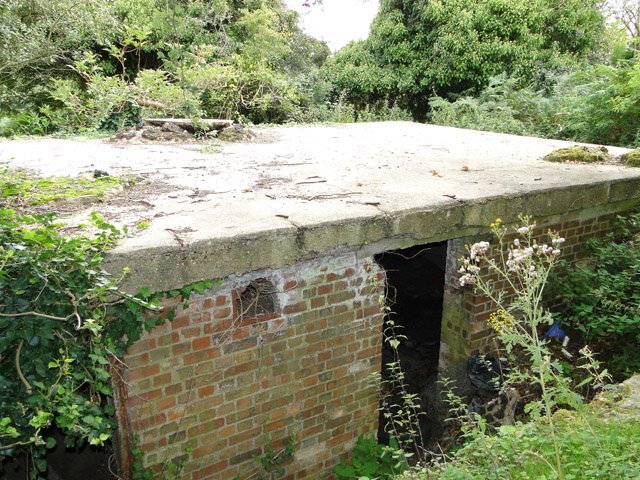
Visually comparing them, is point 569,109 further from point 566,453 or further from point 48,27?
point 48,27

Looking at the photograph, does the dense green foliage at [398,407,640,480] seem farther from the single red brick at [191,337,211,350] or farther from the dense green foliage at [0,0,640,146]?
the dense green foliage at [0,0,640,146]

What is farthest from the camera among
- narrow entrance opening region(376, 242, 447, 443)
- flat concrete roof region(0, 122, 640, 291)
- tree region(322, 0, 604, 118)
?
tree region(322, 0, 604, 118)

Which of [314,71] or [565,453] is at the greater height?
[314,71]

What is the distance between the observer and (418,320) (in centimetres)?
641

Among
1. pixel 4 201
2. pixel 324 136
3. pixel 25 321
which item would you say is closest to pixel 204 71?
pixel 324 136

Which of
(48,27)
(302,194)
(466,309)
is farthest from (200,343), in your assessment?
(48,27)

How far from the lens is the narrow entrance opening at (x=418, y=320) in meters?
4.70


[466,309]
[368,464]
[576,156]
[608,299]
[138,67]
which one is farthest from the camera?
[138,67]

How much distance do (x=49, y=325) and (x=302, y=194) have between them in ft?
6.23

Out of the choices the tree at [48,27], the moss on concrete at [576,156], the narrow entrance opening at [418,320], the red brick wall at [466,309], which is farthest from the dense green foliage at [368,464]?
the tree at [48,27]

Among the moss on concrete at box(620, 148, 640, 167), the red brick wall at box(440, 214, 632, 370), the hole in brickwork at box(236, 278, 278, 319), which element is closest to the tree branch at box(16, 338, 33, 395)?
the hole in brickwork at box(236, 278, 278, 319)

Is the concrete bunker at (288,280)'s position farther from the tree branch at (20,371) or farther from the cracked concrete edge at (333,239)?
the tree branch at (20,371)

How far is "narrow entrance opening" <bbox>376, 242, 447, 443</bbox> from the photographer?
4.70 m

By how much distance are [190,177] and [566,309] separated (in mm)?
3829
